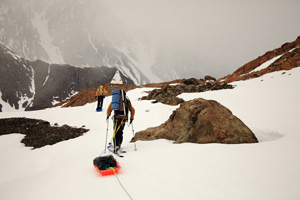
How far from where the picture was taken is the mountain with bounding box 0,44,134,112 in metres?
135

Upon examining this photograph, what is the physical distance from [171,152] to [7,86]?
188 m

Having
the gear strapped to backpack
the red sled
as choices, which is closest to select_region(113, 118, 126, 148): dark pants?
the gear strapped to backpack

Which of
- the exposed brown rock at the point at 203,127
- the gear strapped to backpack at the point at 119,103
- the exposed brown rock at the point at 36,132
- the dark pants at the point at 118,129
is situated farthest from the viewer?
the exposed brown rock at the point at 36,132

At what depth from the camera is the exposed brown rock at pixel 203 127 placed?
201 inches

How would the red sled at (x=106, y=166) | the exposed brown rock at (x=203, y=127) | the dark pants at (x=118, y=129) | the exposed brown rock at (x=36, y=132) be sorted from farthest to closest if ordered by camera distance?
the exposed brown rock at (x=36, y=132) < the dark pants at (x=118, y=129) < the exposed brown rock at (x=203, y=127) < the red sled at (x=106, y=166)

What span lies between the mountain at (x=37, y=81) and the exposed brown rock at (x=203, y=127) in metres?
152

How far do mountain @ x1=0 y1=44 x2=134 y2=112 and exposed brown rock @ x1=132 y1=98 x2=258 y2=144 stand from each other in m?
152

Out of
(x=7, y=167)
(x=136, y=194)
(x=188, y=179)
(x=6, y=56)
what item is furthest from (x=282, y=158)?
(x=6, y=56)

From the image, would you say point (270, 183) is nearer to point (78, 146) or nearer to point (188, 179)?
point (188, 179)

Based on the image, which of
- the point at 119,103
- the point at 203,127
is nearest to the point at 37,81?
the point at 119,103

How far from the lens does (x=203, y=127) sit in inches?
221

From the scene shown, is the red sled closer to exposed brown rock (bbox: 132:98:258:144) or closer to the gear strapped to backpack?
the gear strapped to backpack

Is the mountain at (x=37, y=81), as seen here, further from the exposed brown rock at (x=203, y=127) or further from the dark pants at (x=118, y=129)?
the exposed brown rock at (x=203, y=127)

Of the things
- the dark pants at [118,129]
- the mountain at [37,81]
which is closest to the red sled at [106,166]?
the dark pants at [118,129]
